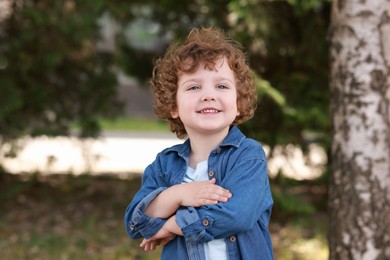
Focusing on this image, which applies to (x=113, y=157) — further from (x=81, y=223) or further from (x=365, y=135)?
(x=365, y=135)

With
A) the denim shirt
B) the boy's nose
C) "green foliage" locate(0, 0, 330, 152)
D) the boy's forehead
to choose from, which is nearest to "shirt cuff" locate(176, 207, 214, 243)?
the denim shirt

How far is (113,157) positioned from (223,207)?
9.38 m

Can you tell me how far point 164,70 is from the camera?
8.39ft

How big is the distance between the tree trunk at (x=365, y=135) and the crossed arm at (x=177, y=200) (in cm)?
193

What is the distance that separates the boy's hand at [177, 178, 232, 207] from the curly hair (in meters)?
0.38

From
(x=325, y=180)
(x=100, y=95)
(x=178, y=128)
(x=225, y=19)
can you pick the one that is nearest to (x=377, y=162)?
(x=178, y=128)

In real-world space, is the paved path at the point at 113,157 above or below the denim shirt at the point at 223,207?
above

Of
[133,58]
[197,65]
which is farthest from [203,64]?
[133,58]

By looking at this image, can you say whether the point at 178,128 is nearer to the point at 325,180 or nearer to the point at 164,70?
the point at 164,70

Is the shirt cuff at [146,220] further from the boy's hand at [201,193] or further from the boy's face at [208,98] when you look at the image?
the boy's face at [208,98]

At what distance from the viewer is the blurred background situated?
6023 mm

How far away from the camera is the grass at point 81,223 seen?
19.4ft

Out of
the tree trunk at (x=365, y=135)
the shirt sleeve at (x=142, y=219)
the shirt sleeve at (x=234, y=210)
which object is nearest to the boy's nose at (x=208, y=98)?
the shirt sleeve at (x=234, y=210)

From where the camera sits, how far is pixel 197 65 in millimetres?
2410
